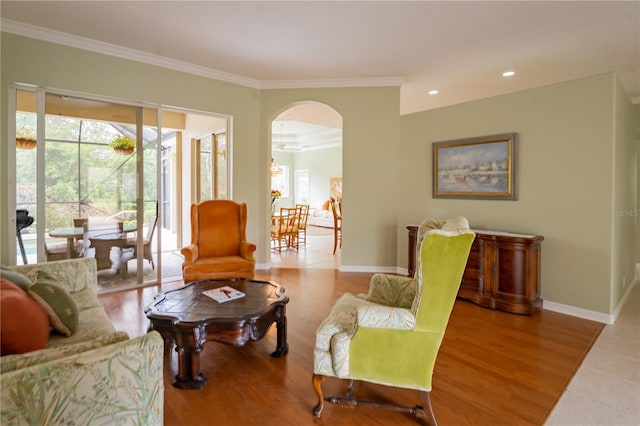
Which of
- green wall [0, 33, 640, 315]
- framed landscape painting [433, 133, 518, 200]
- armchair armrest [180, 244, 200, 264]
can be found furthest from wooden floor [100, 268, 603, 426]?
framed landscape painting [433, 133, 518, 200]

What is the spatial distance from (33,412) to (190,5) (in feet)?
11.1

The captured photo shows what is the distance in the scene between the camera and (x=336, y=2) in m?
3.10

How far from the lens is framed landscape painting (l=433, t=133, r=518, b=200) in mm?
4051

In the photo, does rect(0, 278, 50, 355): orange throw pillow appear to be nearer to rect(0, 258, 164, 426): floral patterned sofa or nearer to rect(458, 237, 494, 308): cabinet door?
rect(0, 258, 164, 426): floral patterned sofa

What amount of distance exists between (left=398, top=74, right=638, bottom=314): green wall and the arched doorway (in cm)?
376

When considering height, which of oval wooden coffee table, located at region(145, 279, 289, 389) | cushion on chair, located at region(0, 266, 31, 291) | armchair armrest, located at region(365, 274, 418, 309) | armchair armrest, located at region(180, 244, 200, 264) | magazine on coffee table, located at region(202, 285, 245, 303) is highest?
cushion on chair, located at region(0, 266, 31, 291)

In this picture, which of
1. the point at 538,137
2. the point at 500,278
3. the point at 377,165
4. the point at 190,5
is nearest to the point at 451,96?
the point at 377,165

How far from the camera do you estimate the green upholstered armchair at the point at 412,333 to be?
174cm

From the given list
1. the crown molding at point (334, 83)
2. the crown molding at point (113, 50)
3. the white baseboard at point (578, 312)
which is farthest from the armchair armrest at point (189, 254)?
the white baseboard at point (578, 312)

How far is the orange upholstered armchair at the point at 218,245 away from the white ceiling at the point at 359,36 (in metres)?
1.99

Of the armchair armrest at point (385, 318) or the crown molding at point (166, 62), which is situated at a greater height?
the crown molding at point (166, 62)

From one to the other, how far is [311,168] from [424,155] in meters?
8.28

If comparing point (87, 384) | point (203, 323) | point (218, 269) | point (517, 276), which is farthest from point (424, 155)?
point (87, 384)

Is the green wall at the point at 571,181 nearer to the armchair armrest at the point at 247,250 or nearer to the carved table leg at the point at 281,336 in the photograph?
the armchair armrest at the point at 247,250
